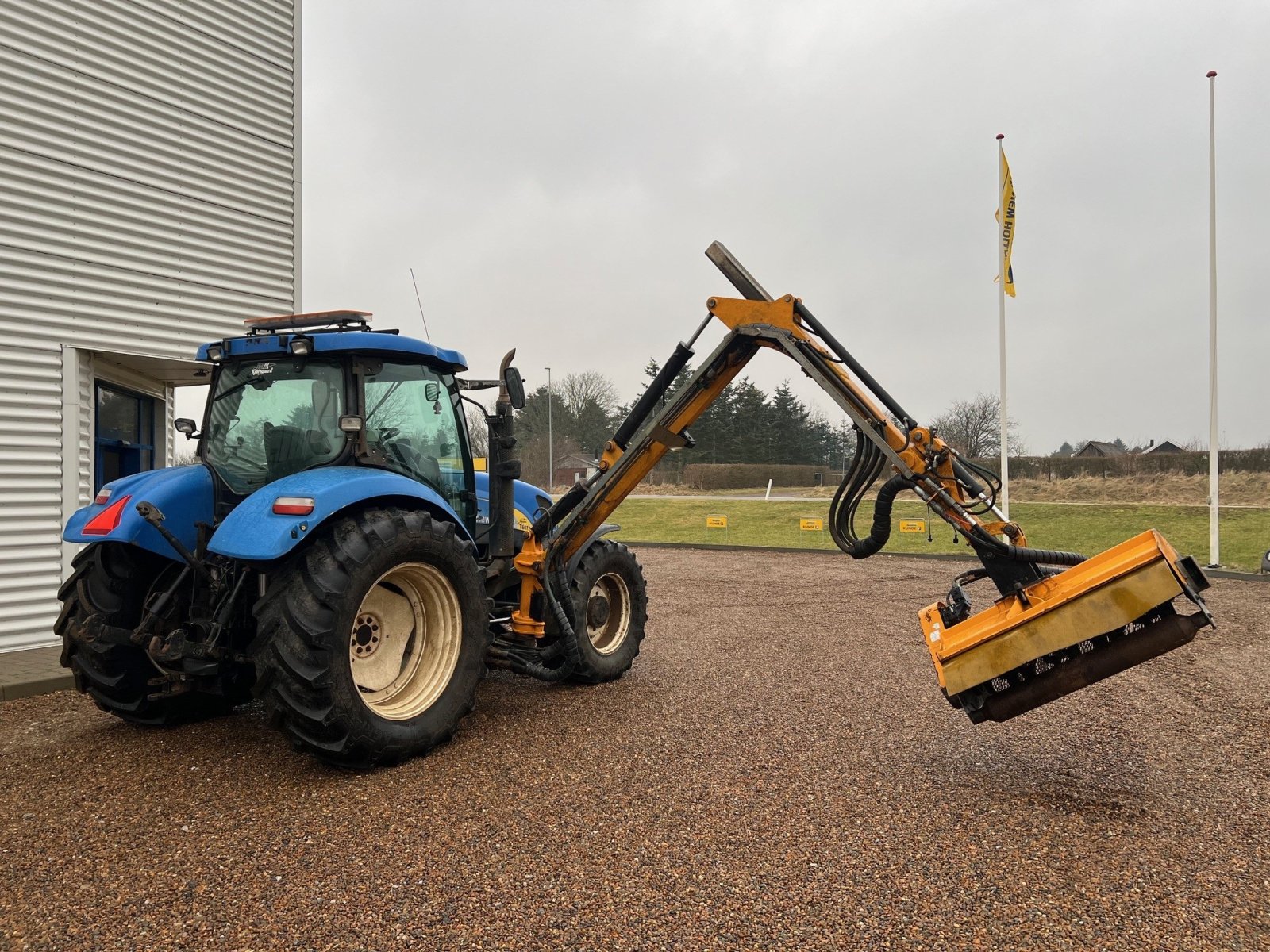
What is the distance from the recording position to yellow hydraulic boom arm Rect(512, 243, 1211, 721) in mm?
3777

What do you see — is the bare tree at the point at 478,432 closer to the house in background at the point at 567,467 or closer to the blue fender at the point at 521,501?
the blue fender at the point at 521,501

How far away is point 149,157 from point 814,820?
818 centimetres

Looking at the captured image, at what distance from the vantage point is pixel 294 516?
399 centimetres

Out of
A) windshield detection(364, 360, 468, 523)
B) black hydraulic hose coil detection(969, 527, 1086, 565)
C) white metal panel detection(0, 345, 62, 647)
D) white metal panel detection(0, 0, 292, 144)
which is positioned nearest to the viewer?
black hydraulic hose coil detection(969, 527, 1086, 565)

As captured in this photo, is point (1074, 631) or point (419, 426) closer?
point (1074, 631)

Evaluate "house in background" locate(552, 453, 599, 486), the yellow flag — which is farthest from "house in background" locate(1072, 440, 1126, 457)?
the yellow flag

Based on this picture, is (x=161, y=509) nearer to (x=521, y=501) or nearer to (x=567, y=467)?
(x=521, y=501)

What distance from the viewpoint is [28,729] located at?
504 centimetres

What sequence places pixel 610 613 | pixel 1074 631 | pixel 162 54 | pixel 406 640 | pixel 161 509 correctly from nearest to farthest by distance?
pixel 1074 631 < pixel 161 509 < pixel 406 640 < pixel 610 613 < pixel 162 54

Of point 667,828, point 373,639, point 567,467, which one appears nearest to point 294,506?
point 373,639

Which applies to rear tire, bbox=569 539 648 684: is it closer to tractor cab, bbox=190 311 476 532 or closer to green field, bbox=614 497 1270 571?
tractor cab, bbox=190 311 476 532

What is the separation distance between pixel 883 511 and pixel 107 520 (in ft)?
13.5

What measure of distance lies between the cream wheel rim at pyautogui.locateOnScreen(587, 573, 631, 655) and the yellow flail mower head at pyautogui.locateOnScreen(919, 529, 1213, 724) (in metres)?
2.79

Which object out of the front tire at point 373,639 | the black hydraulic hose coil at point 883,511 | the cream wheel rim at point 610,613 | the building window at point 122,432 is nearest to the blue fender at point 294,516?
the front tire at point 373,639
